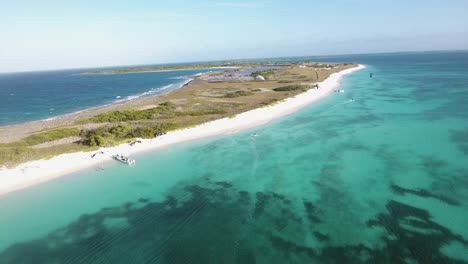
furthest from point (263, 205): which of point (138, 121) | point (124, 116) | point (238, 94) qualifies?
point (238, 94)

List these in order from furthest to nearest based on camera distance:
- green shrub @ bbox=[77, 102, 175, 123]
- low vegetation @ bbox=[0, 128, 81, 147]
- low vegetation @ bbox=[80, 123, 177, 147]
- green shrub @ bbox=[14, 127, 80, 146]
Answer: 1. green shrub @ bbox=[77, 102, 175, 123]
2. green shrub @ bbox=[14, 127, 80, 146]
3. low vegetation @ bbox=[0, 128, 81, 147]
4. low vegetation @ bbox=[80, 123, 177, 147]

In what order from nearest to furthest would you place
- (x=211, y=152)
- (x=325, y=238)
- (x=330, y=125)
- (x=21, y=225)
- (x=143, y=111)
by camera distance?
(x=325, y=238) < (x=21, y=225) < (x=211, y=152) < (x=330, y=125) < (x=143, y=111)

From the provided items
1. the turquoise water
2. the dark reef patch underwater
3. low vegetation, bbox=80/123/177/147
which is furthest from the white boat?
the dark reef patch underwater

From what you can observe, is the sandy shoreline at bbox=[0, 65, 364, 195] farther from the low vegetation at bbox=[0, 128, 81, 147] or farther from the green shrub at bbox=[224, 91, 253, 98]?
the green shrub at bbox=[224, 91, 253, 98]

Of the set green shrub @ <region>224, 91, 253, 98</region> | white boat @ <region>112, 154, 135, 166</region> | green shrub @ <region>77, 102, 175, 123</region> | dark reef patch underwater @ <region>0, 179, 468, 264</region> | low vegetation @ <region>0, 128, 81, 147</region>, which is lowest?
dark reef patch underwater @ <region>0, 179, 468, 264</region>

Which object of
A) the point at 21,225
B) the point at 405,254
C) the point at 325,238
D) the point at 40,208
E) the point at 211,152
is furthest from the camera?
the point at 211,152

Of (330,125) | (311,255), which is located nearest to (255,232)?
(311,255)

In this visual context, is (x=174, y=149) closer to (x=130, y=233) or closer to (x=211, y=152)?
(x=211, y=152)
